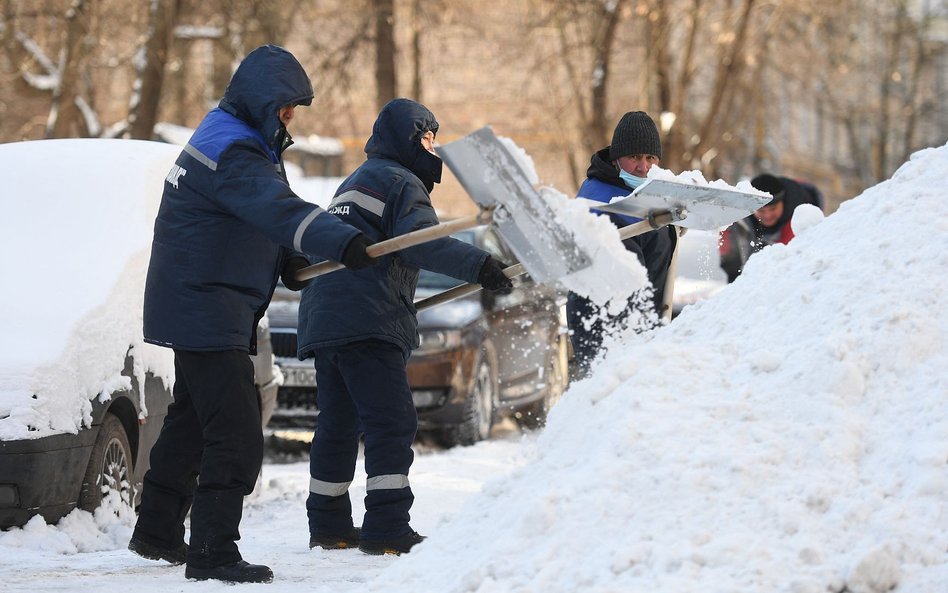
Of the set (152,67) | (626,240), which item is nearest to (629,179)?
(626,240)

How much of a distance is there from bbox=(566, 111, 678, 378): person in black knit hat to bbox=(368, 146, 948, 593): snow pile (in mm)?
1167

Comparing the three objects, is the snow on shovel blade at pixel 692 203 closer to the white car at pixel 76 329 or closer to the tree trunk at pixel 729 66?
the white car at pixel 76 329

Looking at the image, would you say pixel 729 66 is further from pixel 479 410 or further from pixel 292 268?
pixel 292 268

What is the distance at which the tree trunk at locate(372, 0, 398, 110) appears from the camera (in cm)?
1984

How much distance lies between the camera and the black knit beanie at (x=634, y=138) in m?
6.45

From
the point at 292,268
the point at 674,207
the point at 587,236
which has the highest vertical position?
the point at 674,207

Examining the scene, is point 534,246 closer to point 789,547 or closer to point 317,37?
point 789,547

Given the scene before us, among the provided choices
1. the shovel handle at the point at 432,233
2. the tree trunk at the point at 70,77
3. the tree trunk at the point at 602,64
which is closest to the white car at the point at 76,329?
the shovel handle at the point at 432,233

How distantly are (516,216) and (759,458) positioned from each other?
1.13m

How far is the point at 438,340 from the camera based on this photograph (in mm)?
9914

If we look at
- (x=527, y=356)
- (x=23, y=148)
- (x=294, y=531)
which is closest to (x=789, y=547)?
(x=294, y=531)

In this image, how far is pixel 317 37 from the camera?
2297cm

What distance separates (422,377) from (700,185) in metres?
4.61

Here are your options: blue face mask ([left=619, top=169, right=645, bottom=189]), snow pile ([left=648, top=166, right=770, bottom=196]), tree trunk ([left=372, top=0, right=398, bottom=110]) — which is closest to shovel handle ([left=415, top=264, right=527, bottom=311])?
snow pile ([left=648, top=166, right=770, bottom=196])
